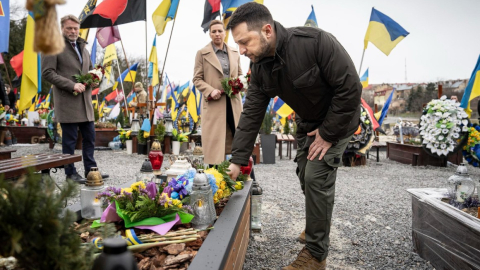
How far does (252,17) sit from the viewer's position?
185 cm

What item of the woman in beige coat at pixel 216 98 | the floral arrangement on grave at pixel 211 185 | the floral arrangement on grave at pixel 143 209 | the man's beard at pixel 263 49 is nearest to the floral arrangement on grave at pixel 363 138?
the woman in beige coat at pixel 216 98

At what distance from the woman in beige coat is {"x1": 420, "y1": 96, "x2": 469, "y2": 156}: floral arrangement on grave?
526 cm

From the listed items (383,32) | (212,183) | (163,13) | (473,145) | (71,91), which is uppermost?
(163,13)

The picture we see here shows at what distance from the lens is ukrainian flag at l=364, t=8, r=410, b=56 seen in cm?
682

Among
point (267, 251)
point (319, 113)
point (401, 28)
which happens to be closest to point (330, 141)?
point (319, 113)

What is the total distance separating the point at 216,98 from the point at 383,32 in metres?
5.03

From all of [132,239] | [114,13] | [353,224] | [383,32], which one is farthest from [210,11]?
[132,239]

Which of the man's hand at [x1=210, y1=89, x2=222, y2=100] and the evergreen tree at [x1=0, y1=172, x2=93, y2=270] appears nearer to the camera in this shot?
the evergreen tree at [x1=0, y1=172, x2=93, y2=270]

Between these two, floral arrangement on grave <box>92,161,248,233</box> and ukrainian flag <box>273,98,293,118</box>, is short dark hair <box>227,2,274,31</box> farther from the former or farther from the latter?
ukrainian flag <box>273,98,293,118</box>

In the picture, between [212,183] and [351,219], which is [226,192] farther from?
[351,219]

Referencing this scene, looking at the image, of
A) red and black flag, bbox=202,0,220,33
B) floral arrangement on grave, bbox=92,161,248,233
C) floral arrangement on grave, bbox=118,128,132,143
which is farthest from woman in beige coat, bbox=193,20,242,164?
floral arrangement on grave, bbox=118,128,132,143

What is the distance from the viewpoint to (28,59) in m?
3.97

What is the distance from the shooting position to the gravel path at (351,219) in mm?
2439

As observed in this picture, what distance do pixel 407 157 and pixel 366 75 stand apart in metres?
3.63
